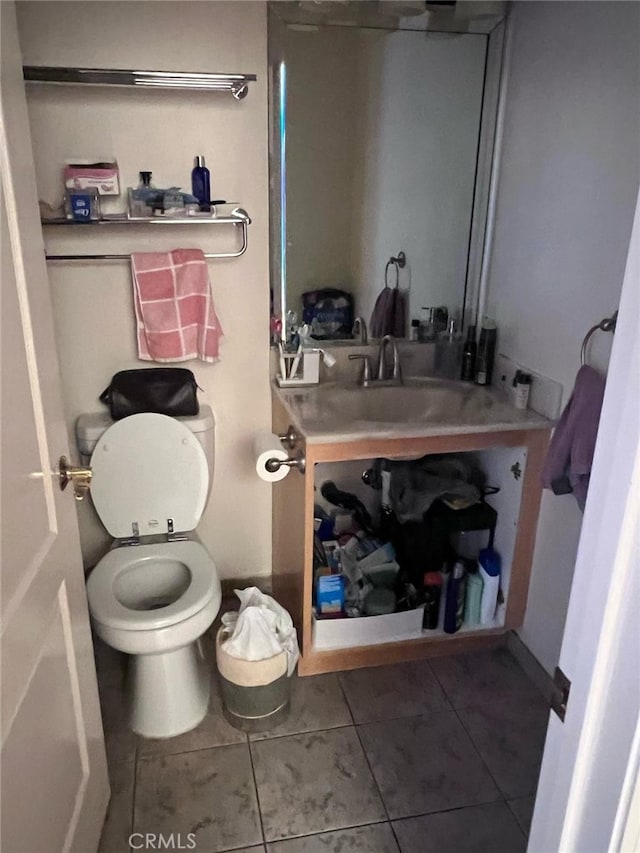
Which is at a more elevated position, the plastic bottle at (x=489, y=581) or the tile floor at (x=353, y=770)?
the plastic bottle at (x=489, y=581)

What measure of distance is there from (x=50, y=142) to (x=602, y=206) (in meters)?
1.49

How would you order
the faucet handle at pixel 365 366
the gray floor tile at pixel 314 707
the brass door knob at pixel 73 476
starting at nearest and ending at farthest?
1. the brass door knob at pixel 73 476
2. the gray floor tile at pixel 314 707
3. the faucet handle at pixel 365 366

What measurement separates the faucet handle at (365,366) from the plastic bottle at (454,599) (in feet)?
2.17

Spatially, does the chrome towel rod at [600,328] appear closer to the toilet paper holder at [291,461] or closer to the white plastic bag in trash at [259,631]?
the toilet paper holder at [291,461]

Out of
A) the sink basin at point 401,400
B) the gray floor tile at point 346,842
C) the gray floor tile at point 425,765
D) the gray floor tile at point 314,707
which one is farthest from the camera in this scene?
the sink basin at point 401,400

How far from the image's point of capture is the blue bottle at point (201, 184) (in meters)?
1.95

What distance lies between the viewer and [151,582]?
81.0 inches

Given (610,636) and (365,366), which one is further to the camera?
(365,366)

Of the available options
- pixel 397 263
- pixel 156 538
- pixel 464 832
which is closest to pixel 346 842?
pixel 464 832

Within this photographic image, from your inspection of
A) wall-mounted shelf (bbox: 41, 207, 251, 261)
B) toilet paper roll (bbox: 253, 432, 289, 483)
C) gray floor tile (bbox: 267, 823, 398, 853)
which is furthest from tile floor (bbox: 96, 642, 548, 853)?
wall-mounted shelf (bbox: 41, 207, 251, 261)

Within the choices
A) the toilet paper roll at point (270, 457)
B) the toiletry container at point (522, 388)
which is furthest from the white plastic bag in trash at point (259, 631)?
the toiletry container at point (522, 388)

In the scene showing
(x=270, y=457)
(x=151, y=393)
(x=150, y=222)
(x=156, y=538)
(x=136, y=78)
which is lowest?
(x=156, y=538)

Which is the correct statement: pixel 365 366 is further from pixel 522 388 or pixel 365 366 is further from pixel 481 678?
pixel 481 678

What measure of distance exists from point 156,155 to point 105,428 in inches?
32.0
